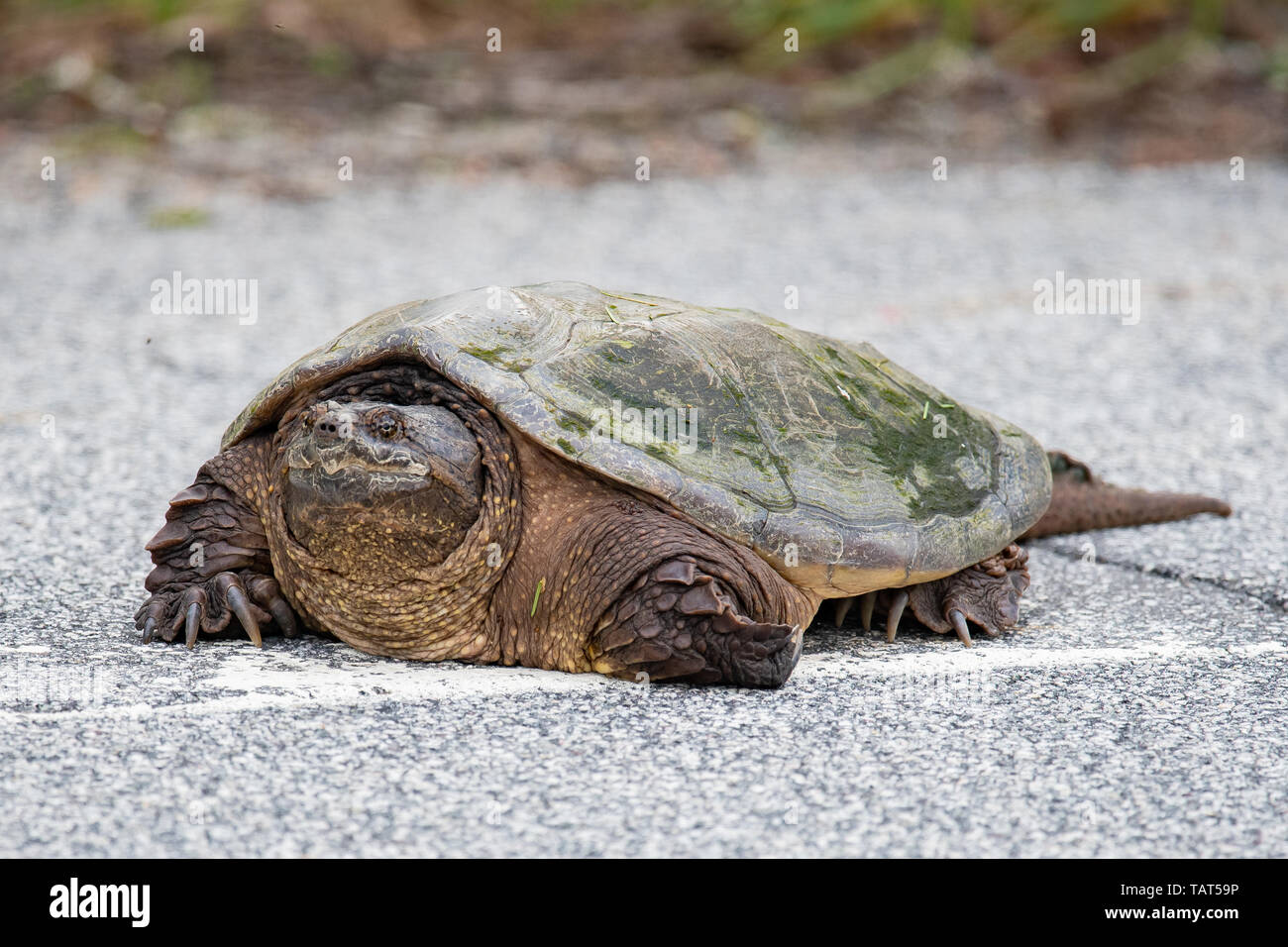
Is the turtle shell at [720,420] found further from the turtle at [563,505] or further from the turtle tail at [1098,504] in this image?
the turtle tail at [1098,504]

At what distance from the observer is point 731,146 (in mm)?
10906

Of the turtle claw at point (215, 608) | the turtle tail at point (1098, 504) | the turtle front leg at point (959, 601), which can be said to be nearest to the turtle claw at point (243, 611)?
the turtle claw at point (215, 608)

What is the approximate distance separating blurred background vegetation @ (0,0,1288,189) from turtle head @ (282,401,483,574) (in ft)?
23.3

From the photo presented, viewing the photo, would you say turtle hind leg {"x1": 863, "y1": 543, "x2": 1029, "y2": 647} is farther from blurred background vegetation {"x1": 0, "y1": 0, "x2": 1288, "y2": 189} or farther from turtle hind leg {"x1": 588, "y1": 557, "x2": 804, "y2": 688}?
blurred background vegetation {"x1": 0, "y1": 0, "x2": 1288, "y2": 189}

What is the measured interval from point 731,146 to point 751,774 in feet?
29.3

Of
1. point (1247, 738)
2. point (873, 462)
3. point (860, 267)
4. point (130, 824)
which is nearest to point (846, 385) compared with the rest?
point (873, 462)

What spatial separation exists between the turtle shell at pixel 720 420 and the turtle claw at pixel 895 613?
191 mm

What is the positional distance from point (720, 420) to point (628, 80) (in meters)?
9.64

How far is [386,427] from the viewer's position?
2760 millimetres

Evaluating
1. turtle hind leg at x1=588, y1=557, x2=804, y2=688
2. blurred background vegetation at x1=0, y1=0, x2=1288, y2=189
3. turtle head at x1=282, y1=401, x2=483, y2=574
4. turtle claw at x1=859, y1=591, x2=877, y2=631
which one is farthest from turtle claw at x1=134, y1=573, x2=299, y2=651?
blurred background vegetation at x1=0, y1=0, x2=1288, y2=189

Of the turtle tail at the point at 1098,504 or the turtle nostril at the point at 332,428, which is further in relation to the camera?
the turtle tail at the point at 1098,504

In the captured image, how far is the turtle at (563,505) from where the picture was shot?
2.87m

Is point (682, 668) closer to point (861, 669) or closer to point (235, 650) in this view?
point (861, 669)

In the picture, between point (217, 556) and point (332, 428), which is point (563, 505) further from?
point (217, 556)
